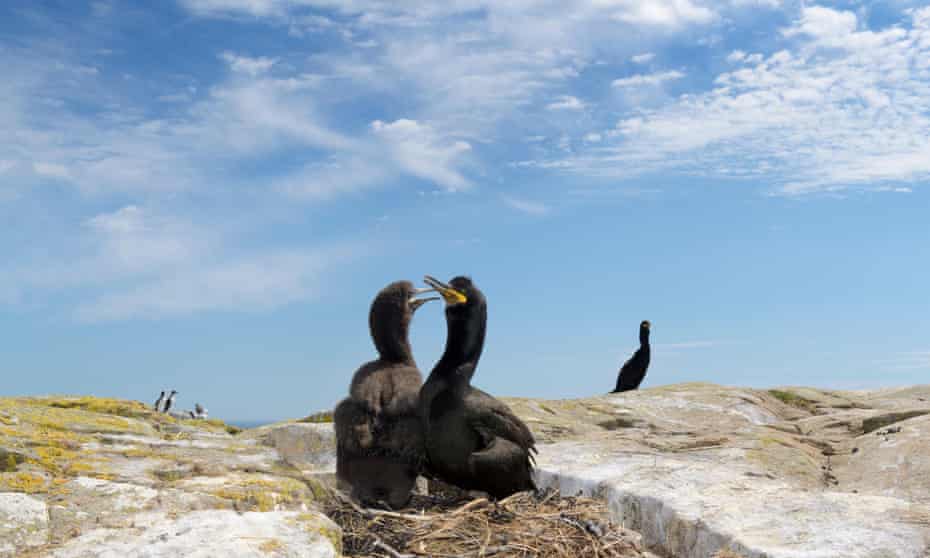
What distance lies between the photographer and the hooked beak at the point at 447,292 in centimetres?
636

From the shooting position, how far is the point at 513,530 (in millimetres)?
5668

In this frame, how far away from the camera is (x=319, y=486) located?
618cm

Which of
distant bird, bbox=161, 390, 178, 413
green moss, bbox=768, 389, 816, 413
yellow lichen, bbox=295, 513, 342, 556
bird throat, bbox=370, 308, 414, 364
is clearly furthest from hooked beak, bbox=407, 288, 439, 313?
distant bird, bbox=161, 390, 178, 413

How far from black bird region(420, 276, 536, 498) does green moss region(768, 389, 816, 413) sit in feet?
39.3

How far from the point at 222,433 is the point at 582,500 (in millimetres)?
4280

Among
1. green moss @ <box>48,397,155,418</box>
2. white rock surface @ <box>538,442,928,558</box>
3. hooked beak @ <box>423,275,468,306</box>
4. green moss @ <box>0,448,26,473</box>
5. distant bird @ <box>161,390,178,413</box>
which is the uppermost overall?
hooked beak @ <box>423,275,468,306</box>

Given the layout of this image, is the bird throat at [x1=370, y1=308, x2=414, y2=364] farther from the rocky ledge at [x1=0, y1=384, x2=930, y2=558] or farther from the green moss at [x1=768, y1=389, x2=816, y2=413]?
the green moss at [x1=768, y1=389, x2=816, y2=413]

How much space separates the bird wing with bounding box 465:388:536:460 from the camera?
6293 millimetres

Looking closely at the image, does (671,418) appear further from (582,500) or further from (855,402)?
(582,500)

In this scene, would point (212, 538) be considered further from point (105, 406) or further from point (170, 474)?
point (105, 406)

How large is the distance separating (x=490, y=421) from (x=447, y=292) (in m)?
1.05

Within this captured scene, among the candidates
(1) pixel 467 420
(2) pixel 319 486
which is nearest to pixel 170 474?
(2) pixel 319 486

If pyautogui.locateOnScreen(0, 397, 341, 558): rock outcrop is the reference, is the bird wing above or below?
above

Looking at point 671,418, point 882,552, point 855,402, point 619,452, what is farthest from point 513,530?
point 855,402
